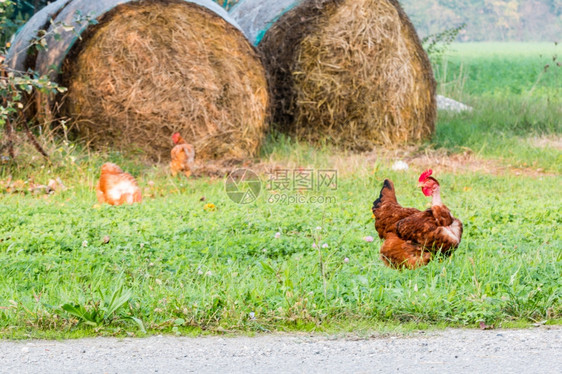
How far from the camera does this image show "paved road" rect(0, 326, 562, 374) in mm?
3246

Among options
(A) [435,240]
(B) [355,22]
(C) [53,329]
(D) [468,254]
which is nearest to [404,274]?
(A) [435,240]

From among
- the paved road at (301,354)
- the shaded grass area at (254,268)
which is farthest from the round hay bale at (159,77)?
the paved road at (301,354)

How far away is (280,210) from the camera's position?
21.0 feet

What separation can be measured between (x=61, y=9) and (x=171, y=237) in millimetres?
4475

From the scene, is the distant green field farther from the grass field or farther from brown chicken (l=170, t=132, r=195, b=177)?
the grass field

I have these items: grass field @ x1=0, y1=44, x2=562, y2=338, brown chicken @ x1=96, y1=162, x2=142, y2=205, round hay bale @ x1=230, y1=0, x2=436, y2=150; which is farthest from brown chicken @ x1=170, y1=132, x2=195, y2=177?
round hay bale @ x1=230, y1=0, x2=436, y2=150

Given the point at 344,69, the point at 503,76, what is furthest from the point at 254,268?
the point at 503,76

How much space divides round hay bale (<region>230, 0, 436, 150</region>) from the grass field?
58.7 inches

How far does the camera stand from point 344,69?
983cm

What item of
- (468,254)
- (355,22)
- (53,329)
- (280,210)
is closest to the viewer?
(53,329)

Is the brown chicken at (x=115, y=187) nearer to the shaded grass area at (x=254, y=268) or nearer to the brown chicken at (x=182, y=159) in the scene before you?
the shaded grass area at (x=254, y=268)

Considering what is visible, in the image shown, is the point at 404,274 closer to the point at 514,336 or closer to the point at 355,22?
A: the point at 514,336

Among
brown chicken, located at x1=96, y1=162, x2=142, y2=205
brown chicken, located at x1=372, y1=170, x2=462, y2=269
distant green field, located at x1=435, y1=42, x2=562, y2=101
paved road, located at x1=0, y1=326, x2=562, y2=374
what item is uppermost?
brown chicken, located at x1=372, y1=170, x2=462, y2=269

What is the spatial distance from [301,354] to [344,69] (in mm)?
6819
